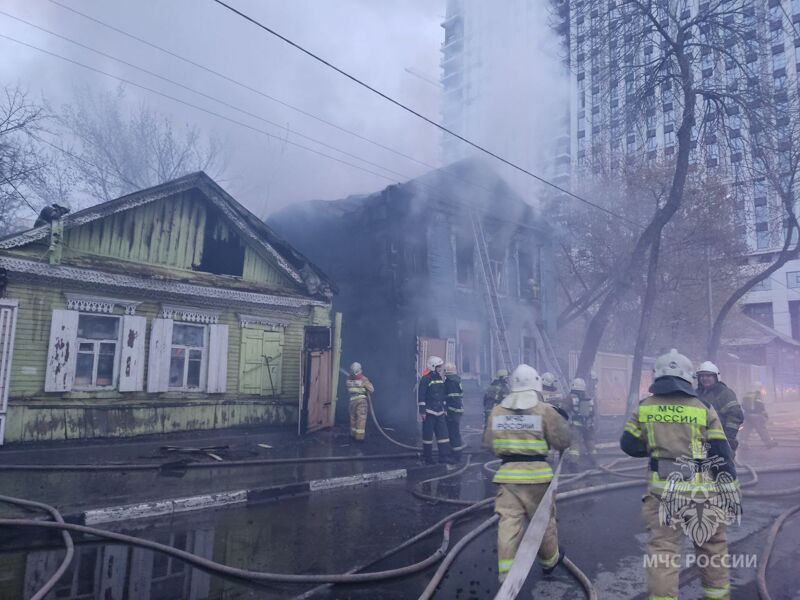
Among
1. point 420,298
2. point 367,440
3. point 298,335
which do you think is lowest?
point 367,440

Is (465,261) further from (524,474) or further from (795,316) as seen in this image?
(795,316)

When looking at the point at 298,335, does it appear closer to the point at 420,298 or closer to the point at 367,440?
the point at 367,440

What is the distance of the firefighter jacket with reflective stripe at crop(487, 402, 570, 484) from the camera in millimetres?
3844

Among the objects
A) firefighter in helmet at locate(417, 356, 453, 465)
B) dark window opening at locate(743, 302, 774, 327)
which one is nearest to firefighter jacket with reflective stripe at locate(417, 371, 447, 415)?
firefighter in helmet at locate(417, 356, 453, 465)

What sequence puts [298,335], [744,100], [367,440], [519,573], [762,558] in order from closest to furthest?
[519,573] → [762,558] → [367,440] → [298,335] → [744,100]

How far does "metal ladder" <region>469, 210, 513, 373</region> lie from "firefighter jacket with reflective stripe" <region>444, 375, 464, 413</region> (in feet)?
24.0

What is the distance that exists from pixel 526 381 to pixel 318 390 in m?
8.36

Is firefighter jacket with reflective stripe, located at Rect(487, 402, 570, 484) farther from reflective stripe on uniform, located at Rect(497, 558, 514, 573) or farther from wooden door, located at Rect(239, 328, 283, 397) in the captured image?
wooden door, located at Rect(239, 328, 283, 397)

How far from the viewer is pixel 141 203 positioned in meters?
10.4

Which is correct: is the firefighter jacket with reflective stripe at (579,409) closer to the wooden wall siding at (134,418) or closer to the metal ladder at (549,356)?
the wooden wall siding at (134,418)

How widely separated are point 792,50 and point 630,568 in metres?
64.4

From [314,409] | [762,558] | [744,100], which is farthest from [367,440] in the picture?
[744,100]

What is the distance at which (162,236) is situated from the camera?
35.5 ft

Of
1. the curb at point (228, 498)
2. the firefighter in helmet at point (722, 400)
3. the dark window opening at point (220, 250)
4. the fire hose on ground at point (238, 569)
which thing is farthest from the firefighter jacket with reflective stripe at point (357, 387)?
the firefighter in helmet at point (722, 400)
